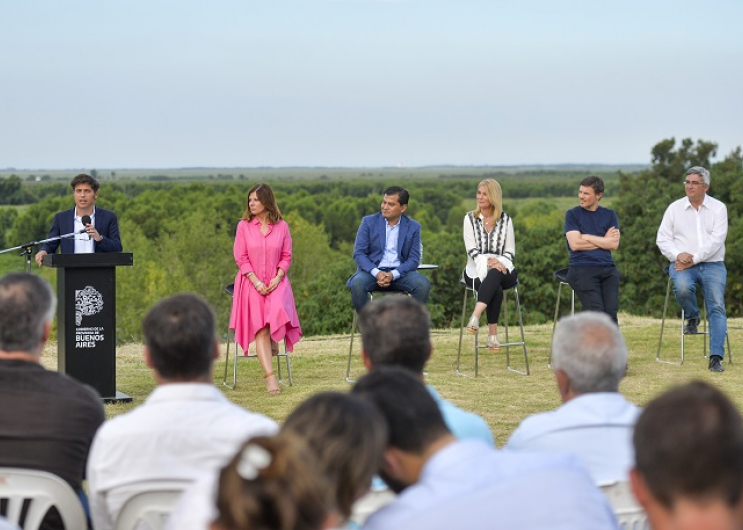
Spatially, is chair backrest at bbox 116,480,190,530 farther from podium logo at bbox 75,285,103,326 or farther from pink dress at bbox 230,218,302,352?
pink dress at bbox 230,218,302,352

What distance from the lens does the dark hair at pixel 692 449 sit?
193 centimetres

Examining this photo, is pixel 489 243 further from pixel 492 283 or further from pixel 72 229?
pixel 72 229

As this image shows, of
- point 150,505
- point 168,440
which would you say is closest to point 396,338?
point 168,440

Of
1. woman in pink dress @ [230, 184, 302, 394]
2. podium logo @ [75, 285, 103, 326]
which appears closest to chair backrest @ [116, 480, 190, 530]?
podium logo @ [75, 285, 103, 326]

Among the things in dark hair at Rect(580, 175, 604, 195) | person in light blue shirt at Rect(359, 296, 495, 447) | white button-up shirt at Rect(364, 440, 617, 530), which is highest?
dark hair at Rect(580, 175, 604, 195)

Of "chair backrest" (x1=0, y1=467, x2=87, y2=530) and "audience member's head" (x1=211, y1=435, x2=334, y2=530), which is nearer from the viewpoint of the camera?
"audience member's head" (x1=211, y1=435, x2=334, y2=530)

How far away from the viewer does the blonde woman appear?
394 inches

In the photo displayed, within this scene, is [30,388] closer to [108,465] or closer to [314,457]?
[108,465]

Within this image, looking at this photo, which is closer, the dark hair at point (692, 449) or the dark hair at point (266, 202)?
the dark hair at point (692, 449)

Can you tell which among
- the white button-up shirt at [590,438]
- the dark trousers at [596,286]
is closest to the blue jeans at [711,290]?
the dark trousers at [596,286]

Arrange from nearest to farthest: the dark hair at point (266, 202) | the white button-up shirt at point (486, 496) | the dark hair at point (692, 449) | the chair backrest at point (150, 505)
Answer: the dark hair at point (692, 449)
the white button-up shirt at point (486, 496)
the chair backrest at point (150, 505)
the dark hair at point (266, 202)

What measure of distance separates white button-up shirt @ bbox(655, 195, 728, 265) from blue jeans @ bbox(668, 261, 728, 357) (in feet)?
0.37

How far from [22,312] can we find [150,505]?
0.90 metres

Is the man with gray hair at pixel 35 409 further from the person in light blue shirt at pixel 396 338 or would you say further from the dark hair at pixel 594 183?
the dark hair at pixel 594 183
